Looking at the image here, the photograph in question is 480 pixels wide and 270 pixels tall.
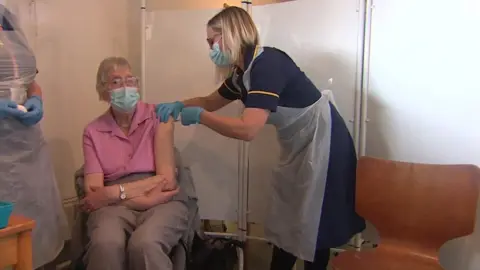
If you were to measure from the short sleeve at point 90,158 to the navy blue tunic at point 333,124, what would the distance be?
66cm

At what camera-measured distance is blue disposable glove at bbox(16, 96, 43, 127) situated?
1.68 meters

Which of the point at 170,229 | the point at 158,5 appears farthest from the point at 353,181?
the point at 158,5

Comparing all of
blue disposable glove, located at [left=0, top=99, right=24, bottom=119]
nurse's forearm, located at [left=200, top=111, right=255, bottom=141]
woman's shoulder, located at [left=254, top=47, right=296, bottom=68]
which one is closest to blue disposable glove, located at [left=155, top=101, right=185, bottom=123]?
nurse's forearm, located at [left=200, top=111, right=255, bottom=141]

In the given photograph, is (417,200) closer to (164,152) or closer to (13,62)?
(164,152)

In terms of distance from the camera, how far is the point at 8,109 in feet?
5.29

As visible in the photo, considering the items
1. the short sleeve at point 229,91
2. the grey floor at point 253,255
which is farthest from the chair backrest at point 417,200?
the grey floor at point 253,255

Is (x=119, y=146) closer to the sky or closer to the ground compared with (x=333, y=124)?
closer to the ground

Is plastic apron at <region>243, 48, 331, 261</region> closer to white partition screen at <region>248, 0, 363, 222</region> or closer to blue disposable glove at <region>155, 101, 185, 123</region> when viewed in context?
white partition screen at <region>248, 0, 363, 222</region>

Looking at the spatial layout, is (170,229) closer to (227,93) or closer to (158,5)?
(227,93)

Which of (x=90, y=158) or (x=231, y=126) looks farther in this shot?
(x=90, y=158)

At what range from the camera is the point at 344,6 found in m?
2.16

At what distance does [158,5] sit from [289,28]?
1.05 m

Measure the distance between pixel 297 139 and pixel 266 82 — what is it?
307 mm

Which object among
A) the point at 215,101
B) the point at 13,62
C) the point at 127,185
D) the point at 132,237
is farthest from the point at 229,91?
the point at 13,62
